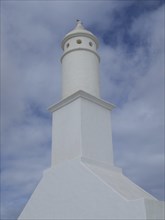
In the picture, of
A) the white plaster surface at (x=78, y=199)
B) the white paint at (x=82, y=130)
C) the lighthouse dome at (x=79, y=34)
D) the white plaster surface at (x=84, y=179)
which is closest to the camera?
the white plaster surface at (x=78, y=199)

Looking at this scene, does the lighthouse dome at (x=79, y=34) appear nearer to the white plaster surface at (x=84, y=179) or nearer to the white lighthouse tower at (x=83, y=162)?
the white lighthouse tower at (x=83, y=162)

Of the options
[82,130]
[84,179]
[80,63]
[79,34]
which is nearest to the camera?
[84,179]

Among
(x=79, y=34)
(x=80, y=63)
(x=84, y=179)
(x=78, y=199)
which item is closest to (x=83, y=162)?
(x=84, y=179)

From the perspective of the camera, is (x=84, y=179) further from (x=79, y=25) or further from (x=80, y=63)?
(x=79, y=25)

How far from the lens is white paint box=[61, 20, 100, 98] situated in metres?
12.2

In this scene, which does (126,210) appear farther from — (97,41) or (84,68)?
(97,41)

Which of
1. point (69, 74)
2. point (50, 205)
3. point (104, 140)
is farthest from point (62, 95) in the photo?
point (50, 205)

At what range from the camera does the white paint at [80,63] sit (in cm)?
1217

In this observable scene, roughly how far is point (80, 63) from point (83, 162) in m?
4.49

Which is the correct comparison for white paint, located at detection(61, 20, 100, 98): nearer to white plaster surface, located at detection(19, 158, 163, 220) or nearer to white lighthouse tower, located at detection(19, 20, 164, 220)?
white lighthouse tower, located at detection(19, 20, 164, 220)

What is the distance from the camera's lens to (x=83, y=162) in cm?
978

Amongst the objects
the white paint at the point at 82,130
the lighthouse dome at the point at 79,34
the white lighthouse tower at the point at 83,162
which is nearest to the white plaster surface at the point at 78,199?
the white lighthouse tower at the point at 83,162

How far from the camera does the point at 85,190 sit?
29.6 feet

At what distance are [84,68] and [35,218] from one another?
238 inches
